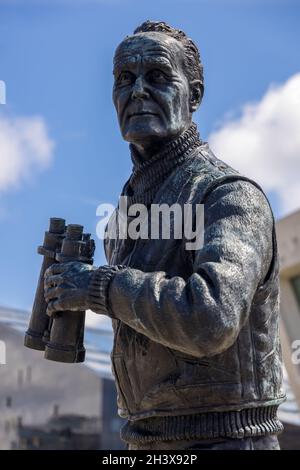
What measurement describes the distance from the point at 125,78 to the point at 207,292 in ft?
4.98

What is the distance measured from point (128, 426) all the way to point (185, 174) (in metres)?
1.42

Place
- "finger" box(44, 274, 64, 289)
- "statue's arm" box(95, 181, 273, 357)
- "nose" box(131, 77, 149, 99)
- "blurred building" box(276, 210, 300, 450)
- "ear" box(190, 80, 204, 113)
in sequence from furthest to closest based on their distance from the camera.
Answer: "blurred building" box(276, 210, 300, 450) → "ear" box(190, 80, 204, 113) → "nose" box(131, 77, 149, 99) → "finger" box(44, 274, 64, 289) → "statue's arm" box(95, 181, 273, 357)

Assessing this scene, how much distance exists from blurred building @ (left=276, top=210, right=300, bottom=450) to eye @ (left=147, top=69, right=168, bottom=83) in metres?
22.9

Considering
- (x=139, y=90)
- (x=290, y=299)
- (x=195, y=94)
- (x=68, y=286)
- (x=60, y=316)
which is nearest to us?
(x=68, y=286)

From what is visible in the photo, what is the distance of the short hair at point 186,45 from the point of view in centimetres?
→ 501

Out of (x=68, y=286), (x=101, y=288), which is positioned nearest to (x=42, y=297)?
(x=68, y=286)

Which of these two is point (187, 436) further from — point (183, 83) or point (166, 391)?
point (183, 83)

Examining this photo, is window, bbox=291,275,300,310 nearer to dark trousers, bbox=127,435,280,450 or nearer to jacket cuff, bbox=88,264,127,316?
dark trousers, bbox=127,435,280,450

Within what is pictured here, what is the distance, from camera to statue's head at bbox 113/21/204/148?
15.8 feet

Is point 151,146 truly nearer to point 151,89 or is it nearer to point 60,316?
point 151,89

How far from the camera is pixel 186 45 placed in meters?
5.02

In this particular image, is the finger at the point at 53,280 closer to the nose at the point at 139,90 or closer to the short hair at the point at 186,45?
the nose at the point at 139,90

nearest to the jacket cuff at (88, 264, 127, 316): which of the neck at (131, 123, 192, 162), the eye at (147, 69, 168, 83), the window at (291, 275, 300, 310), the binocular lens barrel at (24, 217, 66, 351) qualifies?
the binocular lens barrel at (24, 217, 66, 351)


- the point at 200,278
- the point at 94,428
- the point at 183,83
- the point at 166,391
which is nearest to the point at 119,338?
the point at 166,391
